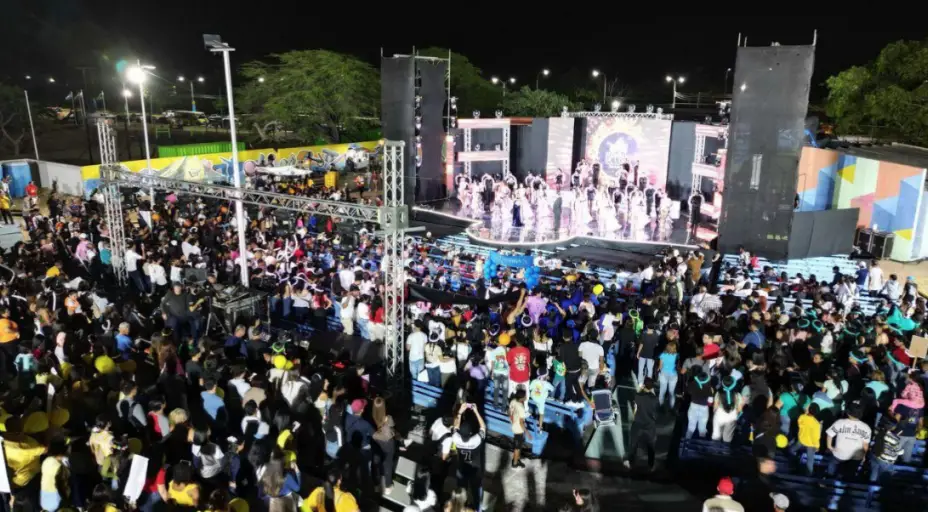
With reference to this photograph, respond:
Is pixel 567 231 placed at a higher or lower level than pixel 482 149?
lower

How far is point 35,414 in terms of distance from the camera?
5.73 meters

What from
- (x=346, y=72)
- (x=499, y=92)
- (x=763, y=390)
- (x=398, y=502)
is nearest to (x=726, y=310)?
(x=763, y=390)

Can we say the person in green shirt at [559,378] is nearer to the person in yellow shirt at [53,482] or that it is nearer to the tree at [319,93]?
the person in yellow shirt at [53,482]

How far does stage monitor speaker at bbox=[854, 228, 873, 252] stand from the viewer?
17.3m

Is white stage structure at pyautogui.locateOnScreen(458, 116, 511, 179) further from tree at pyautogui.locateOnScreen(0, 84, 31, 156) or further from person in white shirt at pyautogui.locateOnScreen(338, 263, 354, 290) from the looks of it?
tree at pyautogui.locateOnScreen(0, 84, 31, 156)

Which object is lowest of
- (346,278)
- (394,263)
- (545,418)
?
(545,418)

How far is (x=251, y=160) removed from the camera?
27.6 m

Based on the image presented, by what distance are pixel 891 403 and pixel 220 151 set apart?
25348 mm

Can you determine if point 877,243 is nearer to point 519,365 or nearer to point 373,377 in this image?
point 519,365

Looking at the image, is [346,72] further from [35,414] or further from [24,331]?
[35,414]

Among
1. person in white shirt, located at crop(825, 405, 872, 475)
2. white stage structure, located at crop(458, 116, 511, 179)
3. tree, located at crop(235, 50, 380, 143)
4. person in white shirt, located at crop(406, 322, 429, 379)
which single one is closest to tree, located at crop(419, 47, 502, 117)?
tree, located at crop(235, 50, 380, 143)

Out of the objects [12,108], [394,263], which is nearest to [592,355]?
[394,263]

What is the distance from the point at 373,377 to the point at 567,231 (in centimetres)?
1083

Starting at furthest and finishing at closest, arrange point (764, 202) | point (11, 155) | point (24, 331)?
1. point (11, 155)
2. point (764, 202)
3. point (24, 331)
